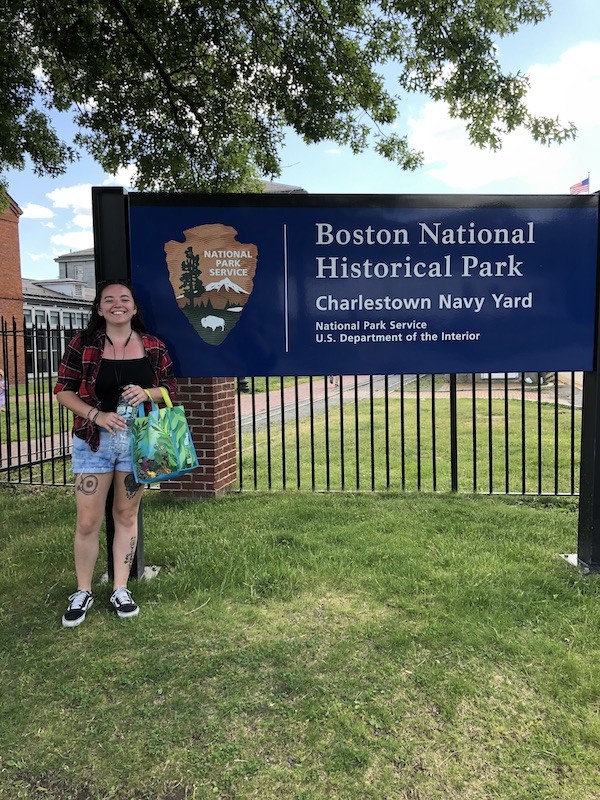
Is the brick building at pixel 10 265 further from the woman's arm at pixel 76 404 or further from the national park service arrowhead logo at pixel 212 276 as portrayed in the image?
the woman's arm at pixel 76 404

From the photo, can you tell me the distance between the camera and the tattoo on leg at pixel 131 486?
299cm

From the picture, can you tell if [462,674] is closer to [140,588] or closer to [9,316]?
[140,588]

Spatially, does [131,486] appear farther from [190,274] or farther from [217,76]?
[217,76]

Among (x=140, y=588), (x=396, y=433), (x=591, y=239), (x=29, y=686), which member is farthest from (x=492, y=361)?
(x=396, y=433)

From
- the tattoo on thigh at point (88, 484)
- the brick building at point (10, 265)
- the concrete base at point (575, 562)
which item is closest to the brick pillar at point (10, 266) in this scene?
the brick building at point (10, 265)

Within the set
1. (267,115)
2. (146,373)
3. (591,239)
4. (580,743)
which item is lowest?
(580,743)

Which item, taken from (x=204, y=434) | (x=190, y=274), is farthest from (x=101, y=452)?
(x=204, y=434)

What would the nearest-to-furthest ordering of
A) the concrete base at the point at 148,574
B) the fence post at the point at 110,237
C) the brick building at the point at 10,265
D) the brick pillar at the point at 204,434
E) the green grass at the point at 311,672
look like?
the green grass at the point at 311,672 < the fence post at the point at 110,237 < the concrete base at the point at 148,574 < the brick pillar at the point at 204,434 < the brick building at the point at 10,265

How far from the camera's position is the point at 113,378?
289 centimetres

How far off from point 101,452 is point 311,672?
1450 millimetres

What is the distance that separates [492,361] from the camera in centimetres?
354

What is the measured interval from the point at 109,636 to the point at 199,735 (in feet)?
2.84

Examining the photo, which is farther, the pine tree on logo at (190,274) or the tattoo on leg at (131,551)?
the pine tree on logo at (190,274)

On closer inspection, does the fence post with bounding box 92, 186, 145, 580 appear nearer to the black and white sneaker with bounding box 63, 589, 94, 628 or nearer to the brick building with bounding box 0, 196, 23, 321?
the black and white sneaker with bounding box 63, 589, 94, 628
